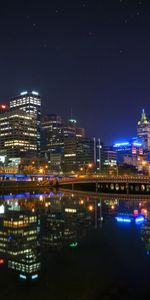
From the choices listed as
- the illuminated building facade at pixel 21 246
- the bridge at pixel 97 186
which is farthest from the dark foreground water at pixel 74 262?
the bridge at pixel 97 186

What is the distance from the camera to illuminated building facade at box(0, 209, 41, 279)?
16.1 meters

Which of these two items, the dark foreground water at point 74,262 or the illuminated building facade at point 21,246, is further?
the illuminated building facade at point 21,246

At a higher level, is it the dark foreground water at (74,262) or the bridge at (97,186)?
the bridge at (97,186)

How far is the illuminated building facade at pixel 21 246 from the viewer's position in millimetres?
16094

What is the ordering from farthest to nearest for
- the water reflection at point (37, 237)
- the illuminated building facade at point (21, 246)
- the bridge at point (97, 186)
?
1. the bridge at point (97, 186)
2. the water reflection at point (37, 237)
3. the illuminated building facade at point (21, 246)

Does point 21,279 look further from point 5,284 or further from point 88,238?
point 88,238

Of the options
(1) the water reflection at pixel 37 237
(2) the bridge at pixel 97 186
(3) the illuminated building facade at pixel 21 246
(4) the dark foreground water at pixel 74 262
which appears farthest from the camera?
(2) the bridge at pixel 97 186

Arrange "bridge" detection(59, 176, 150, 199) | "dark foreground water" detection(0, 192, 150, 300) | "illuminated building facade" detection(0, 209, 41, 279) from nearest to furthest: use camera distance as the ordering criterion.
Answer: "dark foreground water" detection(0, 192, 150, 300)
"illuminated building facade" detection(0, 209, 41, 279)
"bridge" detection(59, 176, 150, 199)

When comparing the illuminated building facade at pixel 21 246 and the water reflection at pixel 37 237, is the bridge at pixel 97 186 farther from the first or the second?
the illuminated building facade at pixel 21 246

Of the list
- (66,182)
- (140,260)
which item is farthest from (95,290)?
(66,182)

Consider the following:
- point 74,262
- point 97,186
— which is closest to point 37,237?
point 74,262

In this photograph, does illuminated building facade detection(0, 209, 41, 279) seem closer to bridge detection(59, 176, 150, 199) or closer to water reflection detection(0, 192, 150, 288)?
water reflection detection(0, 192, 150, 288)

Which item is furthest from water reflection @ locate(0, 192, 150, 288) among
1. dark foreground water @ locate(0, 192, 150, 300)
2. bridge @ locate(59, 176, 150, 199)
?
bridge @ locate(59, 176, 150, 199)

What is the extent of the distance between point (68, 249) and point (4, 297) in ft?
27.1
